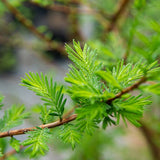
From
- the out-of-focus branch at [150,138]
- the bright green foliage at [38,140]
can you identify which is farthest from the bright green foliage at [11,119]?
the out-of-focus branch at [150,138]

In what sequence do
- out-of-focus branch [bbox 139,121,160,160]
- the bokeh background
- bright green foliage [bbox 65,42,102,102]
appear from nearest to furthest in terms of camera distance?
bright green foliage [bbox 65,42,102,102], the bokeh background, out-of-focus branch [bbox 139,121,160,160]

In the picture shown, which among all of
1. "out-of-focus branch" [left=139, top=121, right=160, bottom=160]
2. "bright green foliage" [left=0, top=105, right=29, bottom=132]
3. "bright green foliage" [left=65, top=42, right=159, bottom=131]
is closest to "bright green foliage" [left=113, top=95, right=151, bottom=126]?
"bright green foliage" [left=65, top=42, right=159, bottom=131]

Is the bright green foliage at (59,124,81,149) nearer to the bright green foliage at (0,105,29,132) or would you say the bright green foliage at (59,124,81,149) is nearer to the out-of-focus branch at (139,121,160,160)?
the bright green foliage at (0,105,29,132)

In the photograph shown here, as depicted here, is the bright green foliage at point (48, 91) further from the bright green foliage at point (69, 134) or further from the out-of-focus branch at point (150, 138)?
the out-of-focus branch at point (150, 138)

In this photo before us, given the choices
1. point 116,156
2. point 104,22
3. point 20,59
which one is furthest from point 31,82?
point 20,59

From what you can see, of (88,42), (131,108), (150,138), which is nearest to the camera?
(131,108)

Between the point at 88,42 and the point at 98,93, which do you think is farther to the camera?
the point at 88,42

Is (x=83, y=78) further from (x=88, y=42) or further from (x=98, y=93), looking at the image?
(x=88, y=42)

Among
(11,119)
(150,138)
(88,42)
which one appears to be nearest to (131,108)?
(11,119)

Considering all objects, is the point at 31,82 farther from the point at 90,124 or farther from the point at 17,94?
the point at 17,94
